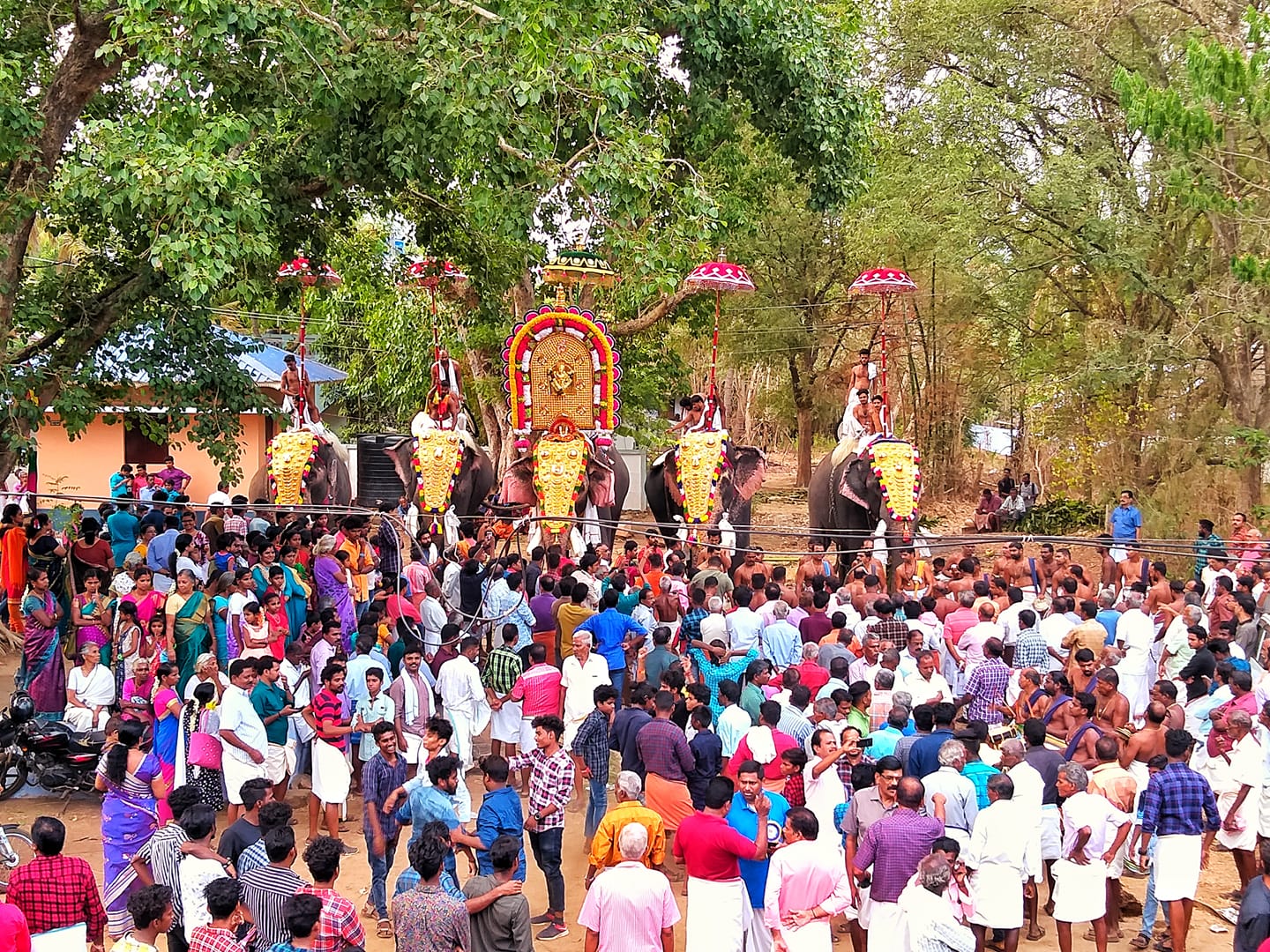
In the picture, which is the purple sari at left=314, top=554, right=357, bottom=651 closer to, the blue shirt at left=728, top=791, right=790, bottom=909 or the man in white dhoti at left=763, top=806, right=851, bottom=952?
the blue shirt at left=728, top=791, right=790, bottom=909

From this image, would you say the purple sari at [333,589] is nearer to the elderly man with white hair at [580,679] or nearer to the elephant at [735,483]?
the elderly man with white hair at [580,679]

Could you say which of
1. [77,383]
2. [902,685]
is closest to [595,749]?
[902,685]

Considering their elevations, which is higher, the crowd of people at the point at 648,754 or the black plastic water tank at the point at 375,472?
the black plastic water tank at the point at 375,472

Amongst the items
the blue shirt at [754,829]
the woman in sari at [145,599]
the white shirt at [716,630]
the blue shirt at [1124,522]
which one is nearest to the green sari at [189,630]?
the woman in sari at [145,599]

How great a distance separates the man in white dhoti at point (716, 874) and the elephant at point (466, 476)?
10.6 meters

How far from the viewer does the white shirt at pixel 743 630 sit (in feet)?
30.5

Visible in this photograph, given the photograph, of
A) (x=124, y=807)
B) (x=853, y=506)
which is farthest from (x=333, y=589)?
(x=853, y=506)

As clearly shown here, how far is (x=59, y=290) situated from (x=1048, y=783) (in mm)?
9930

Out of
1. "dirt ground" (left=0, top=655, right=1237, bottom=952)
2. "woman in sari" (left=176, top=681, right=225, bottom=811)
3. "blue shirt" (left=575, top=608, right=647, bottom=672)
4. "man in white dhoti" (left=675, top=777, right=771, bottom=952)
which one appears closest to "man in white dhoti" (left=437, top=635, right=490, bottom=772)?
"dirt ground" (left=0, top=655, right=1237, bottom=952)

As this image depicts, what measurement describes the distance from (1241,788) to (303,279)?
11.1m

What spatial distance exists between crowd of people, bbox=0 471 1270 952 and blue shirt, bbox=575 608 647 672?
0.03 meters

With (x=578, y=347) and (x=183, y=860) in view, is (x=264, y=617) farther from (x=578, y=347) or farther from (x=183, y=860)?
(x=578, y=347)

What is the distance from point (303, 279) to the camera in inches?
575

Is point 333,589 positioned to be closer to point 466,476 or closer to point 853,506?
point 466,476
